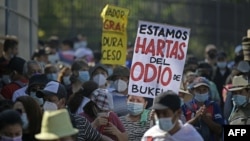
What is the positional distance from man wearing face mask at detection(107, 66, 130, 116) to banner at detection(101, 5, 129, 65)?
2.19 feet

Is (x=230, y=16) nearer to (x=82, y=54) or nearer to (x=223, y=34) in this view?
(x=223, y=34)

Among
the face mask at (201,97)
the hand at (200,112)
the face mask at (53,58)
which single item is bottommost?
the face mask at (53,58)

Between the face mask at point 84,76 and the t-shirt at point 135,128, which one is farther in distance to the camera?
the face mask at point 84,76

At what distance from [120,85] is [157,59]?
1.56 metres

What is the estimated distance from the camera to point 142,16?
34.2 m

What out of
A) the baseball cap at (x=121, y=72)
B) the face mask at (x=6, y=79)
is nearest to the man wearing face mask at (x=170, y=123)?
the baseball cap at (x=121, y=72)

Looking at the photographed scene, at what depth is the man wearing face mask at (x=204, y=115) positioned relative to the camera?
15709 millimetres

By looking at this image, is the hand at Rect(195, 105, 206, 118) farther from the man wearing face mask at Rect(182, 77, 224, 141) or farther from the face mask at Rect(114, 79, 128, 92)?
the face mask at Rect(114, 79, 128, 92)

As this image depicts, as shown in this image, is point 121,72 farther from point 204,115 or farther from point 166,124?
point 166,124

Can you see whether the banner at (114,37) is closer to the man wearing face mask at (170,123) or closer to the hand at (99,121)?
the hand at (99,121)

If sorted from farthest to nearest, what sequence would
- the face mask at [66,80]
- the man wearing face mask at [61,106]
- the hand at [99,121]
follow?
the face mask at [66,80] → the hand at [99,121] → the man wearing face mask at [61,106]

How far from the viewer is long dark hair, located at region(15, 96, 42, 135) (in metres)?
12.5

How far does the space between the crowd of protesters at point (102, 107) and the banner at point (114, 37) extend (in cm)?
24

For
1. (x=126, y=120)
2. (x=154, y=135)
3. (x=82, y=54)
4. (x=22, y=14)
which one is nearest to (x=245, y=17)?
(x=82, y=54)
